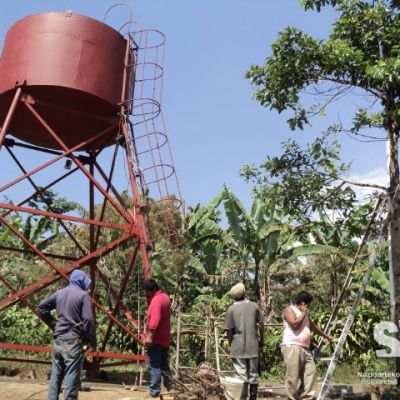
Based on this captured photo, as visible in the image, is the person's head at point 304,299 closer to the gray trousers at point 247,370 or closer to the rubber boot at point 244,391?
the gray trousers at point 247,370

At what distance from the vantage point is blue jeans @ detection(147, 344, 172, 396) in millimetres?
6695

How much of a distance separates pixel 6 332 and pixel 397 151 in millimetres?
11975

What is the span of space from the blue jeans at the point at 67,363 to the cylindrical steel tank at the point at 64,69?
16.0ft

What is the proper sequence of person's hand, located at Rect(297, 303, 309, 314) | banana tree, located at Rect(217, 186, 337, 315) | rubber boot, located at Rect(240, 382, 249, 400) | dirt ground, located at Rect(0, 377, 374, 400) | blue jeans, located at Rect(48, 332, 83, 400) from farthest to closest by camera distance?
banana tree, located at Rect(217, 186, 337, 315)
dirt ground, located at Rect(0, 377, 374, 400)
rubber boot, located at Rect(240, 382, 249, 400)
person's hand, located at Rect(297, 303, 309, 314)
blue jeans, located at Rect(48, 332, 83, 400)

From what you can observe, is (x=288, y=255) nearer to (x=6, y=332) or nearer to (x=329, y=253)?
(x=329, y=253)

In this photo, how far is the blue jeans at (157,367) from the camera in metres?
6.70

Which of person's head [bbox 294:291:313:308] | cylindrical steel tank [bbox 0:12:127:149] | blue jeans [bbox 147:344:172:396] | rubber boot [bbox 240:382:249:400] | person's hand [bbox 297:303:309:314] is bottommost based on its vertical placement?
rubber boot [bbox 240:382:249:400]

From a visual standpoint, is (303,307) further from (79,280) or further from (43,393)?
(43,393)

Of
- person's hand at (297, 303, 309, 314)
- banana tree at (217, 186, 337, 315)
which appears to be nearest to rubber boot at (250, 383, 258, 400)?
person's hand at (297, 303, 309, 314)

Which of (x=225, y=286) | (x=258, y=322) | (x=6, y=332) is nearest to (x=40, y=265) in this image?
(x=6, y=332)

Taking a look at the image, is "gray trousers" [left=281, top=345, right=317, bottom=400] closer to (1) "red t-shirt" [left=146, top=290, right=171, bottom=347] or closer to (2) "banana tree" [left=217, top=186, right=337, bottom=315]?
(1) "red t-shirt" [left=146, top=290, right=171, bottom=347]

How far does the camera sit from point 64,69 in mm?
8914

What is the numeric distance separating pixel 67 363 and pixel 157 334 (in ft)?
6.47

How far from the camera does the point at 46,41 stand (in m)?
9.15
